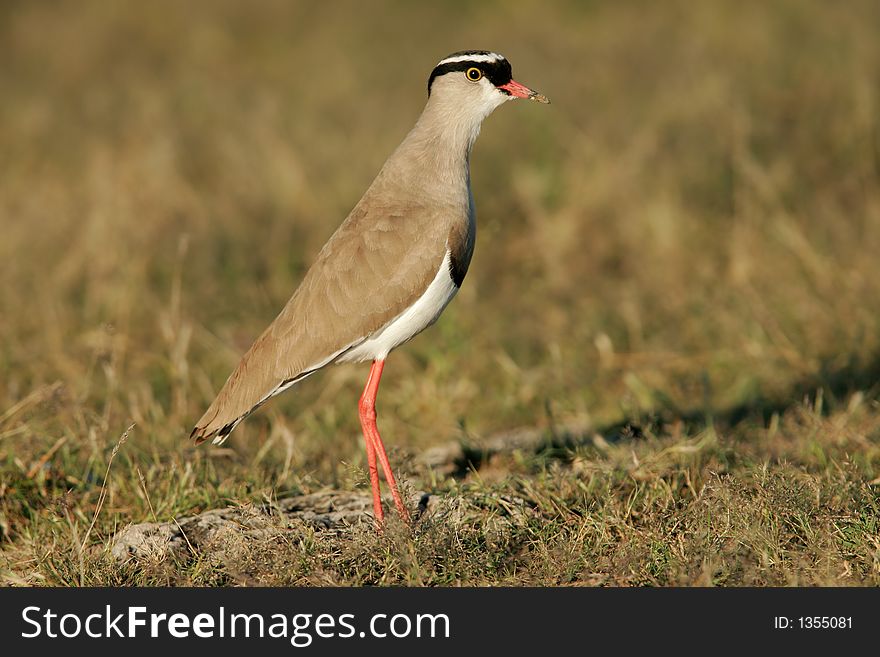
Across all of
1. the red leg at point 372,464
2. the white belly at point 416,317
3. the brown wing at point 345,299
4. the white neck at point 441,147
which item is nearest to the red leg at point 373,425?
the red leg at point 372,464

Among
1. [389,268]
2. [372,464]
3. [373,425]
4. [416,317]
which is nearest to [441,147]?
[389,268]

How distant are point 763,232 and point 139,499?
4.64m

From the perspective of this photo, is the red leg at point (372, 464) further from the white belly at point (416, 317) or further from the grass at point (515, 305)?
the white belly at point (416, 317)

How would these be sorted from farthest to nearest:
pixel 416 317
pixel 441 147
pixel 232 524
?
pixel 441 147
pixel 416 317
pixel 232 524

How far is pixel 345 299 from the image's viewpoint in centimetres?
447

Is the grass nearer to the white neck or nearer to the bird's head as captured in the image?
the white neck

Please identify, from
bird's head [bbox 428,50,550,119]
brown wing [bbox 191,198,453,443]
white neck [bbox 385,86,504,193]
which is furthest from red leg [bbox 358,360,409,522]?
bird's head [bbox 428,50,550,119]

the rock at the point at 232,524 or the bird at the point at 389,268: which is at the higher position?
the bird at the point at 389,268

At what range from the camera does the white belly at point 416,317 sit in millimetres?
4398

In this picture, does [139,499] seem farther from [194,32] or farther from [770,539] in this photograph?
[194,32]

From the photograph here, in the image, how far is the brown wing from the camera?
441 centimetres

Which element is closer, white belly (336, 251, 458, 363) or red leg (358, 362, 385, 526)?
red leg (358, 362, 385, 526)

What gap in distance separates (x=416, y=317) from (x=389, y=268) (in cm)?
22

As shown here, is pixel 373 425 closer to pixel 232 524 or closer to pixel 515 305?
pixel 232 524
